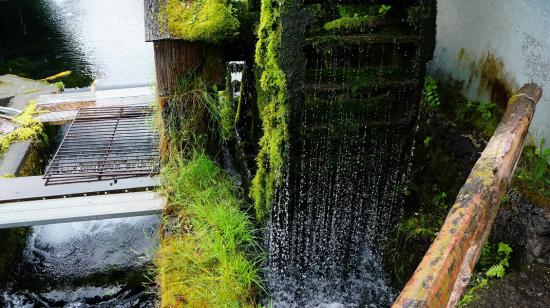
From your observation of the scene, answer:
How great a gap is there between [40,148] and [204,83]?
306 centimetres

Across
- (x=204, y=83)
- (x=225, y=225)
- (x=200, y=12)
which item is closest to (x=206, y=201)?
(x=225, y=225)

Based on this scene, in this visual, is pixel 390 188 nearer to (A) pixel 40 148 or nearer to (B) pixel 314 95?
(B) pixel 314 95

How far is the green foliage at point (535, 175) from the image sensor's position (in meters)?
3.51

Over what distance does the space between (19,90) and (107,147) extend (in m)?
3.55

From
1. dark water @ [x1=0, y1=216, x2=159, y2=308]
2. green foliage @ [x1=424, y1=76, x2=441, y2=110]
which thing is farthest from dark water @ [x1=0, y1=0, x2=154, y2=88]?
green foliage @ [x1=424, y1=76, x2=441, y2=110]

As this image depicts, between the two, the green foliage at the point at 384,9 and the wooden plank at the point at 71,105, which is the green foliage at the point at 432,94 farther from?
the wooden plank at the point at 71,105

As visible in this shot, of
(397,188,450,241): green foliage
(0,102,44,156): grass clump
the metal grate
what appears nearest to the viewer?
(397,188,450,241): green foliage

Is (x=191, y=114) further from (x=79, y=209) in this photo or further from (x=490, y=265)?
(x=490, y=265)

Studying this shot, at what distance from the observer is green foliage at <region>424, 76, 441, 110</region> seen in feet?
15.8

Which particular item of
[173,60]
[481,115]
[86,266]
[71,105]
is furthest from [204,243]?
[71,105]

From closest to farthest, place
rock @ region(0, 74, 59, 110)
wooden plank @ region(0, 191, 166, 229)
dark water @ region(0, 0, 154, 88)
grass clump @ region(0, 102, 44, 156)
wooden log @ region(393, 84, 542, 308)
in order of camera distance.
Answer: wooden log @ region(393, 84, 542, 308)
wooden plank @ region(0, 191, 166, 229)
grass clump @ region(0, 102, 44, 156)
rock @ region(0, 74, 59, 110)
dark water @ region(0, 0, 154, 88)

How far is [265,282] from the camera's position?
3881 millimetres

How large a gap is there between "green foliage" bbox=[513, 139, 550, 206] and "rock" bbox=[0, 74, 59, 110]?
6.73 m

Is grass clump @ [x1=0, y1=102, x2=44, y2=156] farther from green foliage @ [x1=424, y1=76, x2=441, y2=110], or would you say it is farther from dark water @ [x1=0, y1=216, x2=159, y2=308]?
green foliage @ [x1=424, y1=76, x2=441, y2=110]
